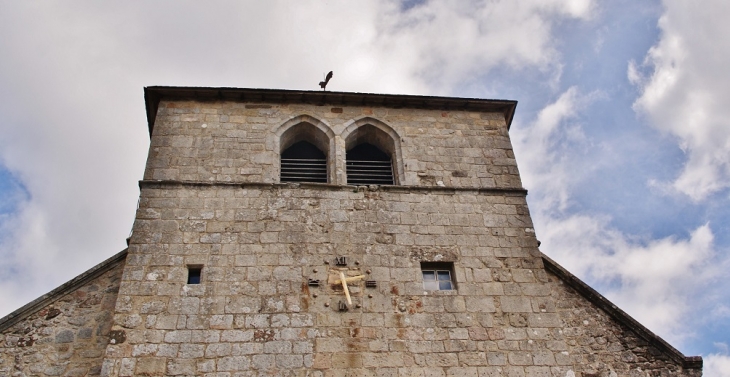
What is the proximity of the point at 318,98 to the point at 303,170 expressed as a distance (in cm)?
142

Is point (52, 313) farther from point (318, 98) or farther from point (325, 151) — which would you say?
point (318, 98)

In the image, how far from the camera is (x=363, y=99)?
10492 millimetres

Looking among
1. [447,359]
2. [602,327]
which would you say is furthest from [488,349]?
[602,327]

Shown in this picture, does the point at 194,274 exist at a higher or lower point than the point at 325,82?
lower

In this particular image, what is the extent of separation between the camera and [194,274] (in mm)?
8102

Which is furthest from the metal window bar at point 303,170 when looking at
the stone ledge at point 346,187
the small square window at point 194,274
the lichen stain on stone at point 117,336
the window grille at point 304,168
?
the lichen stain on stone at point 117,336

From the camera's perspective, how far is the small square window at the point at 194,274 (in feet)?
26.3

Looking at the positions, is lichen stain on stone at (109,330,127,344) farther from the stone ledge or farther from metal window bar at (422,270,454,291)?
metal window bar at (422,270,454,291)

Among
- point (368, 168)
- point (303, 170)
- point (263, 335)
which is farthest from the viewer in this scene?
point (368, 168)

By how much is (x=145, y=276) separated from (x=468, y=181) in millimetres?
4830

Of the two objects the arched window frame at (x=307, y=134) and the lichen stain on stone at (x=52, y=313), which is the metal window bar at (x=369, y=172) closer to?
the arched window frame at (x=307, y=134)

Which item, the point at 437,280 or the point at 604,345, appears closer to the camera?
the point at 604,345

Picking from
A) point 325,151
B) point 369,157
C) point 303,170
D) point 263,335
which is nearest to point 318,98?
point 325,151

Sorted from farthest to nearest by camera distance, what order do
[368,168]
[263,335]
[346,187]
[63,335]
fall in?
1. [368,168]
2. [346,187]
3. [63,335]
4. [263,335]
